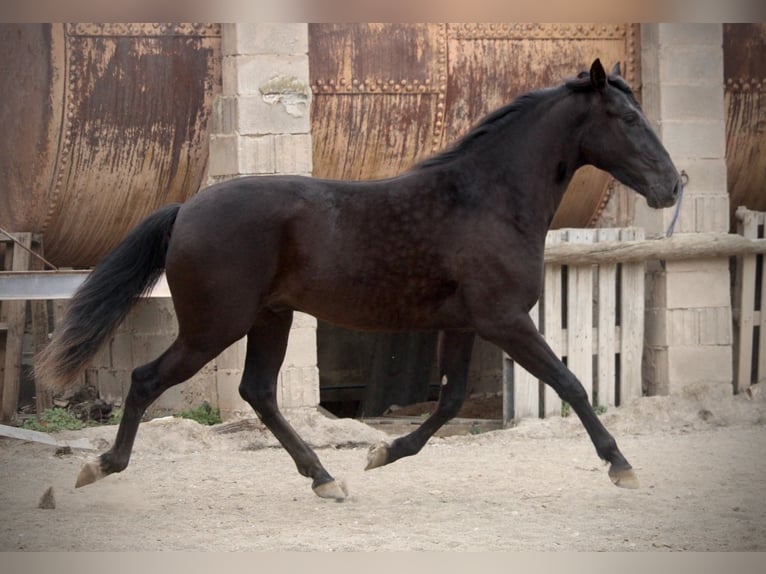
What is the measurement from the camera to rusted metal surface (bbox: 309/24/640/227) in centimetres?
776

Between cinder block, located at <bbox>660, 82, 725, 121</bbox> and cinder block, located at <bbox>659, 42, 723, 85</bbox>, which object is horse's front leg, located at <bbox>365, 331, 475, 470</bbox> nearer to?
cinder block, located at <bbox>660, 82, 725, 121</bbox>

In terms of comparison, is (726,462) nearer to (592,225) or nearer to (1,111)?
(592,225)

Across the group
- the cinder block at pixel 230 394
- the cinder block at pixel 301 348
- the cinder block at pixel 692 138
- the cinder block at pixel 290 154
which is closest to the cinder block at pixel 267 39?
the cinder block at pixel 290 154

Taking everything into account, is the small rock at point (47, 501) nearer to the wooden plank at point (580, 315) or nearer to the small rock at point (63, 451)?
the small rock at point (63, 451)

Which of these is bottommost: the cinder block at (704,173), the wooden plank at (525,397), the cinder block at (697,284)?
the wooden plank at (525,397)

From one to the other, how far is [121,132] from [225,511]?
10.9 feet

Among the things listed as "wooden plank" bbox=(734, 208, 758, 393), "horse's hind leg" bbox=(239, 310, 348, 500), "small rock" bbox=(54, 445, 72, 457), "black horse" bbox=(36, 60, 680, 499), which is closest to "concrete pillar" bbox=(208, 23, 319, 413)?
"small rock" bbox=(54, 445, 72, 457)

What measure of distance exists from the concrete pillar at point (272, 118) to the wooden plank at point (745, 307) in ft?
10.4

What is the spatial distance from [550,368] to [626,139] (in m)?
1.12

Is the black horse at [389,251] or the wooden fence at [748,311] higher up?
the black horse at [389,251]

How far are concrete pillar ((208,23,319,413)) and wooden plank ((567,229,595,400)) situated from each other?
1.83 metres

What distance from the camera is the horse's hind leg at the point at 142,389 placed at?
5.02 metres

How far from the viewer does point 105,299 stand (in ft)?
17.1

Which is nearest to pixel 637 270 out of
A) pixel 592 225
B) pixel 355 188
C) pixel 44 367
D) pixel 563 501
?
pixel 592 225
